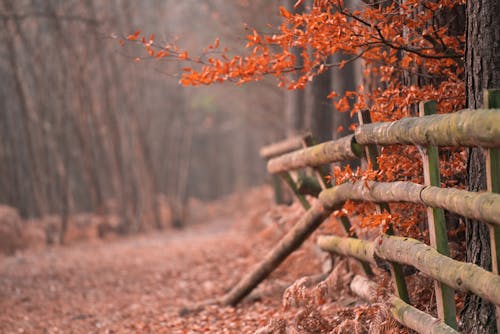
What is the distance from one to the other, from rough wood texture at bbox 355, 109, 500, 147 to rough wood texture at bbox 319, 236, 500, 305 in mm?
715

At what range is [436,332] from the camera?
169 inches

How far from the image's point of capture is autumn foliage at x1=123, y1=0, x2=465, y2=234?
5172 mm

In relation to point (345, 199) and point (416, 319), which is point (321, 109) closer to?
point (345, 199)

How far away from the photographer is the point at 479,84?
4.30m

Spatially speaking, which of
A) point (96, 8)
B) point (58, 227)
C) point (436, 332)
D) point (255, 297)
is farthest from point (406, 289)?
point (96, 8)

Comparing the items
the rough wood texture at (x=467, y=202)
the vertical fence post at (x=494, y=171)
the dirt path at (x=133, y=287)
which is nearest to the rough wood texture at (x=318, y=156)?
the rough wood texture at (x=467, y=202)

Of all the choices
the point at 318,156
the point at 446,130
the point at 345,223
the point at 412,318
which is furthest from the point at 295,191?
the point at 446,130

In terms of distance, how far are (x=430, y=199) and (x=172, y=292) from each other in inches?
240

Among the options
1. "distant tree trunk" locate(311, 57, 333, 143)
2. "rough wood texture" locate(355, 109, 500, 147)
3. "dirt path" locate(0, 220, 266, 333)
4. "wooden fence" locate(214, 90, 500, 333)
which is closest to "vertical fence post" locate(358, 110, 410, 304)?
"wooden fence" locate(214, 90, 500, 333)

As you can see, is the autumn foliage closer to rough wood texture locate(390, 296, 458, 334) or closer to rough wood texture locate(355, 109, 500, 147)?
rough wood texture locate(355, 109, 500, 147)

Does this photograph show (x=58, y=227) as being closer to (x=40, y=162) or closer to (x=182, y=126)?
(x=40, y=162)

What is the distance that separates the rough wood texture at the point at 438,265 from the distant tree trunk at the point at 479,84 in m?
0.30

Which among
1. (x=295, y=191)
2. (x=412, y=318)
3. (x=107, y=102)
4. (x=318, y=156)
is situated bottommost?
(x=412, y=318)

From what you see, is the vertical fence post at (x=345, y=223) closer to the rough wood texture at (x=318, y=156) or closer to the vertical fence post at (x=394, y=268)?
the rough wood texture at (x=318, y=156)
